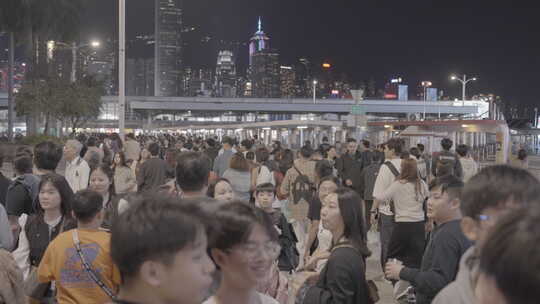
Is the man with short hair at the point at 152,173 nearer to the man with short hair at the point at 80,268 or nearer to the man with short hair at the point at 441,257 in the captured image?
the man with short hair at the point at 80,268

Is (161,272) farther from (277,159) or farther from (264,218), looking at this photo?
(277,159)

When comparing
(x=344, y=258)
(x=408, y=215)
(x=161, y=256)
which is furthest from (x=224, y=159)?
(x=161, y=256)

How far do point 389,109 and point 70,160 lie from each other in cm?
8273

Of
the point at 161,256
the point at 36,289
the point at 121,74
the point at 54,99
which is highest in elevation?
the point at 121,74

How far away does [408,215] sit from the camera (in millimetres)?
8203

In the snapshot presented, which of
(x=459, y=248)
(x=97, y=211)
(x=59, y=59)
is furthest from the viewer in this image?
(x=59, y=59)

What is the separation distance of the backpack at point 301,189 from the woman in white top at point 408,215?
1.87 m

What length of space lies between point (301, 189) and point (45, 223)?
218 inches

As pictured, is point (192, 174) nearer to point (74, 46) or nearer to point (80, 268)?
point (80, 268)

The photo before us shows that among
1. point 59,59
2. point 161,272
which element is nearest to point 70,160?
point 161,272

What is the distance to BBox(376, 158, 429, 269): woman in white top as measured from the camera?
310 inches

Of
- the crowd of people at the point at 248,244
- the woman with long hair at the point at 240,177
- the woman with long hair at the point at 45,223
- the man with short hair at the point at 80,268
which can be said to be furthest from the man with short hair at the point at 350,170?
the man with short hair at the point at 80,268

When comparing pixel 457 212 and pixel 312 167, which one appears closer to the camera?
pixel 457 212

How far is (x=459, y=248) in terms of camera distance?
416 cm
